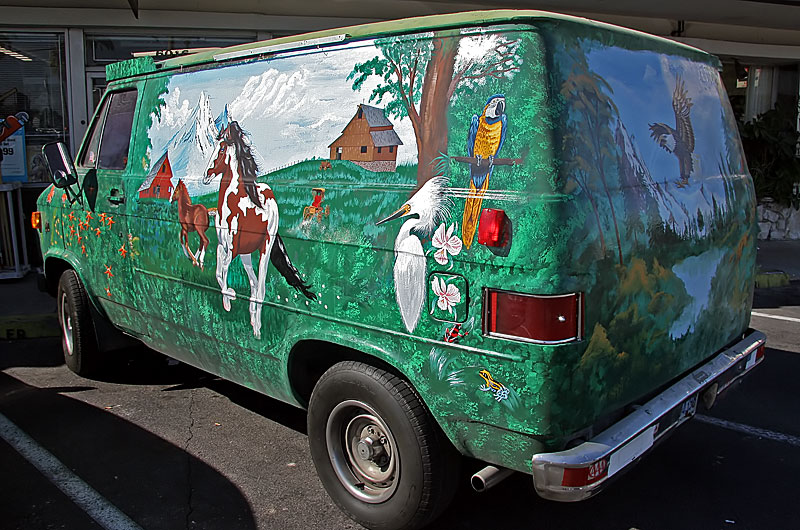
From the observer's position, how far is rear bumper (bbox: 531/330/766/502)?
2.62 m

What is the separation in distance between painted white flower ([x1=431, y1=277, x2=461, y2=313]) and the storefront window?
8105mm

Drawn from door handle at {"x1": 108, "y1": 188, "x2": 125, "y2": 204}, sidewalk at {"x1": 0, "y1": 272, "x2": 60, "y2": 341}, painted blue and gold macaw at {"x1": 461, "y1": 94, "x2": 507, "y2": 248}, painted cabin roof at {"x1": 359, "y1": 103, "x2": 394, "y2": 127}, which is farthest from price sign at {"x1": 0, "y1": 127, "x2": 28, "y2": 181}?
painted blue and gold macaw at {"x1": 461, "y1": 94, "x2": 507, "y2": 248}

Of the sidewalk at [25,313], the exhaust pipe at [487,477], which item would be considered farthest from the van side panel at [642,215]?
the sidewalk at [25,313]

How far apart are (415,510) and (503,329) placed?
975 mm

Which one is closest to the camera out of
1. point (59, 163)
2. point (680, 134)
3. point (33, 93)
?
point (680, 134)

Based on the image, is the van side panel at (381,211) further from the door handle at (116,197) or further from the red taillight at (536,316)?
the door handle at (116,197)

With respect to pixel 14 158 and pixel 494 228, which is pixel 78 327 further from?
pixel 14 158

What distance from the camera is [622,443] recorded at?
2.76 meters

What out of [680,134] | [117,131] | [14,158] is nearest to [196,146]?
[117,131]

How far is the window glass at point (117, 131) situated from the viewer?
4.73 metres

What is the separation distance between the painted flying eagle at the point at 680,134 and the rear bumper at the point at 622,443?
95 cm

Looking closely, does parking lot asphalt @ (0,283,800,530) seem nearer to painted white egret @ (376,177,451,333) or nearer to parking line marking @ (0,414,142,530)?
parking line marking @ (0,414,142,530)

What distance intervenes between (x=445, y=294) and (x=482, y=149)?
0.59 meters

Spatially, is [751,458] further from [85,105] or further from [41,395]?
[85,105]
